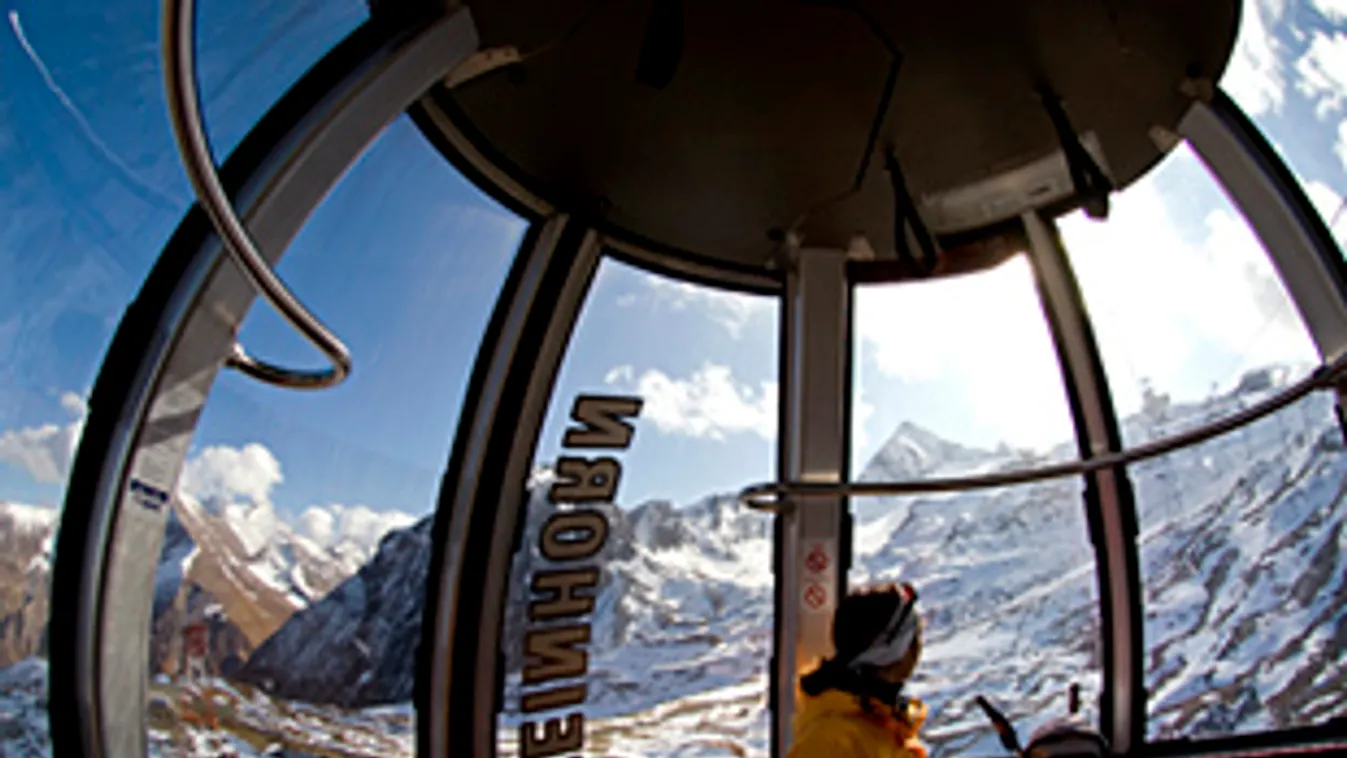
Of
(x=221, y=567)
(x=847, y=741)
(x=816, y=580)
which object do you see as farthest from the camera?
(x=816, y=580)

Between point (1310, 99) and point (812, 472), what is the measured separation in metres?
2.55

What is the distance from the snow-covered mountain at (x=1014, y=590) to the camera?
4129 millimetres

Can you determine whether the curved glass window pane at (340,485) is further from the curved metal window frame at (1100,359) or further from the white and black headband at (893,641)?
the white and black headband at (893,641)

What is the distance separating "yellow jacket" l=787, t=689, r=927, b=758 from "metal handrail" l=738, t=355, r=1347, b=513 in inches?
60.1

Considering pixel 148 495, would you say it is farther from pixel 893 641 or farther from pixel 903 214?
pixel 903 214

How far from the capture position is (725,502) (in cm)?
483

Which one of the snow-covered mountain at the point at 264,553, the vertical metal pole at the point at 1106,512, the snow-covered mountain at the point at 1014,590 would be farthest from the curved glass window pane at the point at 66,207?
the vertical metal pole at the point at 1106,512

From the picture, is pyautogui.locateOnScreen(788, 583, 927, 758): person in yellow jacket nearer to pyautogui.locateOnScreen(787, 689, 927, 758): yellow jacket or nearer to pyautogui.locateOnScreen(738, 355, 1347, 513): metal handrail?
pyautogui.locateOnScreen(787, 689, 927, 758): yellow jacket

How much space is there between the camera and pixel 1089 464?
10.1 feet

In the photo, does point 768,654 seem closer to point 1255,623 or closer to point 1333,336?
point 1255,623

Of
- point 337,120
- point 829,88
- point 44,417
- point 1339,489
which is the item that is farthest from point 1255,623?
point 44,417

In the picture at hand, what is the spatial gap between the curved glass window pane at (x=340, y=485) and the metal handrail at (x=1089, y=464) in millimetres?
1653

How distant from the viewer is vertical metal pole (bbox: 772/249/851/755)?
427cm

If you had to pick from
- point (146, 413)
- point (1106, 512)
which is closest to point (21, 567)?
point (146, 413)
